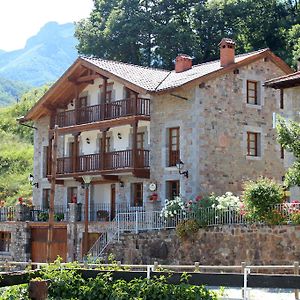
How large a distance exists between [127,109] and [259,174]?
21.8ft

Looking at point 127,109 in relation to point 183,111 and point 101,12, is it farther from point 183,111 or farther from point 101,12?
point 101,12

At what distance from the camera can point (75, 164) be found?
35.2m

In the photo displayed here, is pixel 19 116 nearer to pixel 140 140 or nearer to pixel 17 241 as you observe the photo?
pixel 17 241

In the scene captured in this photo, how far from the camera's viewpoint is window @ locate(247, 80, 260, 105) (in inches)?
1273

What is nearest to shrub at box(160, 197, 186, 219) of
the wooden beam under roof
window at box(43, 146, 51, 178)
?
the wooden beam under roof

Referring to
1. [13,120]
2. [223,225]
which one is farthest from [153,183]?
[13,120]

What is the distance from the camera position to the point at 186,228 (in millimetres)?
25750

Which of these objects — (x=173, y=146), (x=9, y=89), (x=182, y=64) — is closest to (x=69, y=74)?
(x=182, y=64)

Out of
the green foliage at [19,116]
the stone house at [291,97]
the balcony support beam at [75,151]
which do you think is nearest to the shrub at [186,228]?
the stone house at [291,97]

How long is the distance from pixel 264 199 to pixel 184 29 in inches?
1203

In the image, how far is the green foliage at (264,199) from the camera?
23.0 metres

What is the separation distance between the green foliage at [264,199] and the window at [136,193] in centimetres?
1051

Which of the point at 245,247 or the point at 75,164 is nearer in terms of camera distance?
the point at 245,247

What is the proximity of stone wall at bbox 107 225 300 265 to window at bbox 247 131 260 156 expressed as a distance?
23.6 feet
